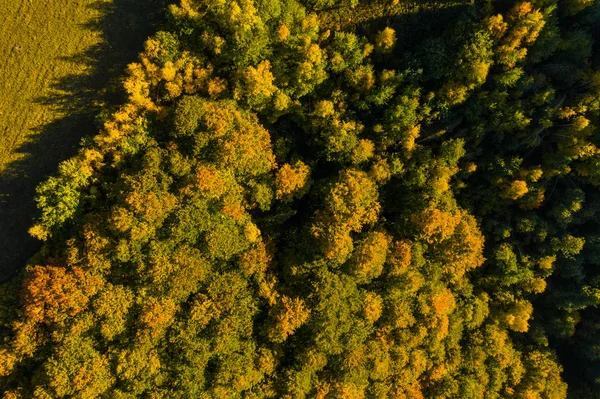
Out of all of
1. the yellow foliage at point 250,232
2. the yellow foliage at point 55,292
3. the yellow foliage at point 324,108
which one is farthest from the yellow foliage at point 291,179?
the yellow foliage at point 55,292

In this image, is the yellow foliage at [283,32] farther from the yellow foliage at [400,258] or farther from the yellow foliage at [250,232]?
the yellow foliage at [400,258]

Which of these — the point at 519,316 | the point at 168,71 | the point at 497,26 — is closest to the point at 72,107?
the point at 168,71

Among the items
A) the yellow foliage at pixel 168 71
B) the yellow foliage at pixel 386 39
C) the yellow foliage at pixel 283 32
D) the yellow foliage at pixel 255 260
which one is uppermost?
the yellow foliage at pixel 283 32

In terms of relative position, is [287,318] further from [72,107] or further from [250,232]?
[72,107]

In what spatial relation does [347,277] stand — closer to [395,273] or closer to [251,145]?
[395,273]

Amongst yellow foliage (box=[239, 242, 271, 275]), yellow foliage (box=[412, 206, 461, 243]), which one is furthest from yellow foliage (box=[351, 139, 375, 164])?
yellow foliage (box=[239, 242, 271, 275])

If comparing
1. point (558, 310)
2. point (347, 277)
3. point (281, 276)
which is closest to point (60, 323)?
point (281, 276)
